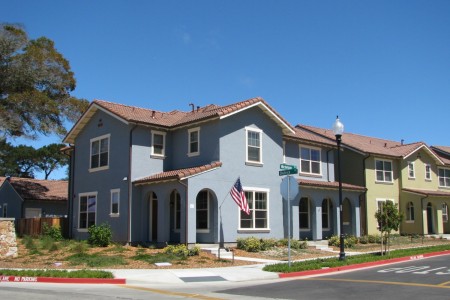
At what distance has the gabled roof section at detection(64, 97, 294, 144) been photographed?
84.3 ft

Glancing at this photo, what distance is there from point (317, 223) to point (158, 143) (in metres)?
10.1

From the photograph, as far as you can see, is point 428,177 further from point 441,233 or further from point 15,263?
point 15,263

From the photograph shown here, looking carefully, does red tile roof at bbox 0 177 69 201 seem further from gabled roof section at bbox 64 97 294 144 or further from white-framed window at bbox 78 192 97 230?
white-framed window at bbox 78 192 97 230

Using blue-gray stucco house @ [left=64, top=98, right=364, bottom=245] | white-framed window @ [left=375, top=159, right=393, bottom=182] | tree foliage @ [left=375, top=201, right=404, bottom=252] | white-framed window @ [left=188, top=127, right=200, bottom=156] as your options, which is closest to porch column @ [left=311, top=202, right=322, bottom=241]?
blue-gray stucco house @ [left=64, top=98, right=364, bottom=245]

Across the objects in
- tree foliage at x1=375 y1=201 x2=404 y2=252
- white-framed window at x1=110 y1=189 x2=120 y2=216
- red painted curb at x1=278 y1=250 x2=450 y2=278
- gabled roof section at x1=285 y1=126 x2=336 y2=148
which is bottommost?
red painted curb at x1=278 y1=250 x2=450 y2=278

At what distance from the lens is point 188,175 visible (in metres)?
23.1

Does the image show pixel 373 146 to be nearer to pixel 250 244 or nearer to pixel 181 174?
pixel 250 244

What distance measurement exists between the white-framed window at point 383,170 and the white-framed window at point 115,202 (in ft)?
60.4

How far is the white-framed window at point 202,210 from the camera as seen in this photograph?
81.7ft

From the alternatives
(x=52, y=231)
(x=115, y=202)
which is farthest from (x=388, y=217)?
(x=52, y=231)

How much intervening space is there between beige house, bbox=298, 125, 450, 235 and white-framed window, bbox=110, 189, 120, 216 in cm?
1497

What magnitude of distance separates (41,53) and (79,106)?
4.55 metres

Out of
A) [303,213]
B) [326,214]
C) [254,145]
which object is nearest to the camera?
[254,145]

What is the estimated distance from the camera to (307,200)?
3062 cm
